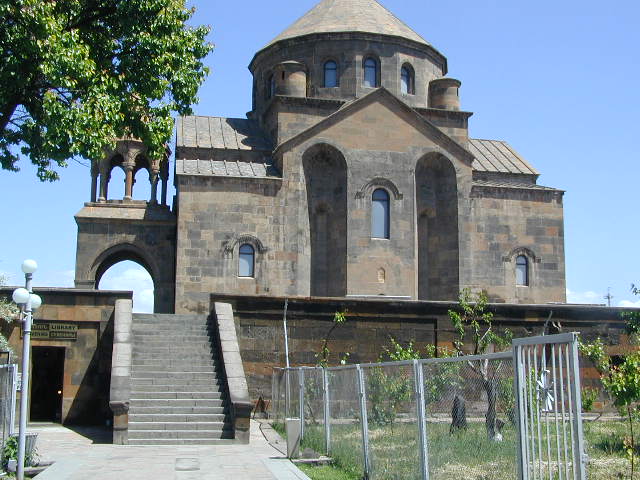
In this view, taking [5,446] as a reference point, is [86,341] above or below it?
above

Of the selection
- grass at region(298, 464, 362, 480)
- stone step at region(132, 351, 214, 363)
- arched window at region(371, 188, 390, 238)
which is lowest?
grass at region(298, 464, 362, 480)

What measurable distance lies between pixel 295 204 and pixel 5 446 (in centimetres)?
1644

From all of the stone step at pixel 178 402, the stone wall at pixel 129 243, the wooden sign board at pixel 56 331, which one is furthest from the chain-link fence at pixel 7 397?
the stone wall at pixel 129 243

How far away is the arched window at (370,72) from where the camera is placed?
31.4m

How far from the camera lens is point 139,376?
688 inches

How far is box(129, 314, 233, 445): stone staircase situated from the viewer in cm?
1571

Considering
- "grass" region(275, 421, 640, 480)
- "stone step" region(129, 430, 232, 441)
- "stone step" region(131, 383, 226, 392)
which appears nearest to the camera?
"grass" region(275, 421, 640, 480)

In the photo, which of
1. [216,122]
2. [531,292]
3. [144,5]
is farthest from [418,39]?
[144,5]

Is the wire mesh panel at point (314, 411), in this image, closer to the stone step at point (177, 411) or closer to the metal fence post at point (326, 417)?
the metal fence post at point (326, 417)

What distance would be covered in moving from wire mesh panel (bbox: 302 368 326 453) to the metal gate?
7.01 metres

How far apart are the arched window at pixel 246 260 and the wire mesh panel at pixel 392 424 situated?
1422cm

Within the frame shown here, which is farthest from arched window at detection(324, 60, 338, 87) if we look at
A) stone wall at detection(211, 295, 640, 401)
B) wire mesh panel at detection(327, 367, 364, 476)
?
wire mesh panel at detection(327, 367, 364, 476)

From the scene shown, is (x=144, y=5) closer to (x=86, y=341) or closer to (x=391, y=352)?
(x=86, y=341)

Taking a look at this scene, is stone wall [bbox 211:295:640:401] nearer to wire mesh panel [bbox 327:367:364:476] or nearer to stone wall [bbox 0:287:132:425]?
stone wall [bbox 0:287:132:425]
